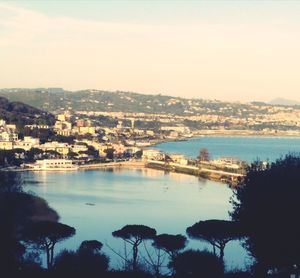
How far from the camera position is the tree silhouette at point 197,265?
6012 mm

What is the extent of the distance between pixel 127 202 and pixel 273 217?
374 inches

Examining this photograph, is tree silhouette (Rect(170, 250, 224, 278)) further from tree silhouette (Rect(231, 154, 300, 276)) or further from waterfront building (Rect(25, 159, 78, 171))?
waterfront building (Rect(25, 159, 78, 171))

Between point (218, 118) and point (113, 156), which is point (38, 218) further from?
point (218, 118)

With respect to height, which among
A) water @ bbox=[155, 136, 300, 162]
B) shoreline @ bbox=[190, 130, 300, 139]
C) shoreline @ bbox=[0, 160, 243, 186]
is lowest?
shoreline @ bbox=[190, 130, 300, 139]

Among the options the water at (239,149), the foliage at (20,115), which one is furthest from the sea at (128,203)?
the foliage at (20,115)

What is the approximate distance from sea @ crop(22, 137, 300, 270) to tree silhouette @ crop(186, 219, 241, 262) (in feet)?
0.65

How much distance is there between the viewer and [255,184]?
22.3 feet

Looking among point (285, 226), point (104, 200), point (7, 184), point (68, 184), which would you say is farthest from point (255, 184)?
point (68, 184)

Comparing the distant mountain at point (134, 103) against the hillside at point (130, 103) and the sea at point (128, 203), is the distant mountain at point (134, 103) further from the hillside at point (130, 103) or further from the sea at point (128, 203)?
the sea at point (128, 203)

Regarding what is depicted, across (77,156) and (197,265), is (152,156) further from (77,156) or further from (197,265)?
(197,265)

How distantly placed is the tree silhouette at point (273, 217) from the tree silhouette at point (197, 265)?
42cm

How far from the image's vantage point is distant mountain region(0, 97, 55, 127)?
40406 millimetres

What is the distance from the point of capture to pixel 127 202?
1557 cm

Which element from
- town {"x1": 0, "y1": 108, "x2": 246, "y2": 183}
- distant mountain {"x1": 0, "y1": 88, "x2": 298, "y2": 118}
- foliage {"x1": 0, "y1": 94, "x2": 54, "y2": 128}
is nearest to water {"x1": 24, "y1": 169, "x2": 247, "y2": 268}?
town {"x1": 0, "y1": 108, "x2": 246, "y2": 183}
